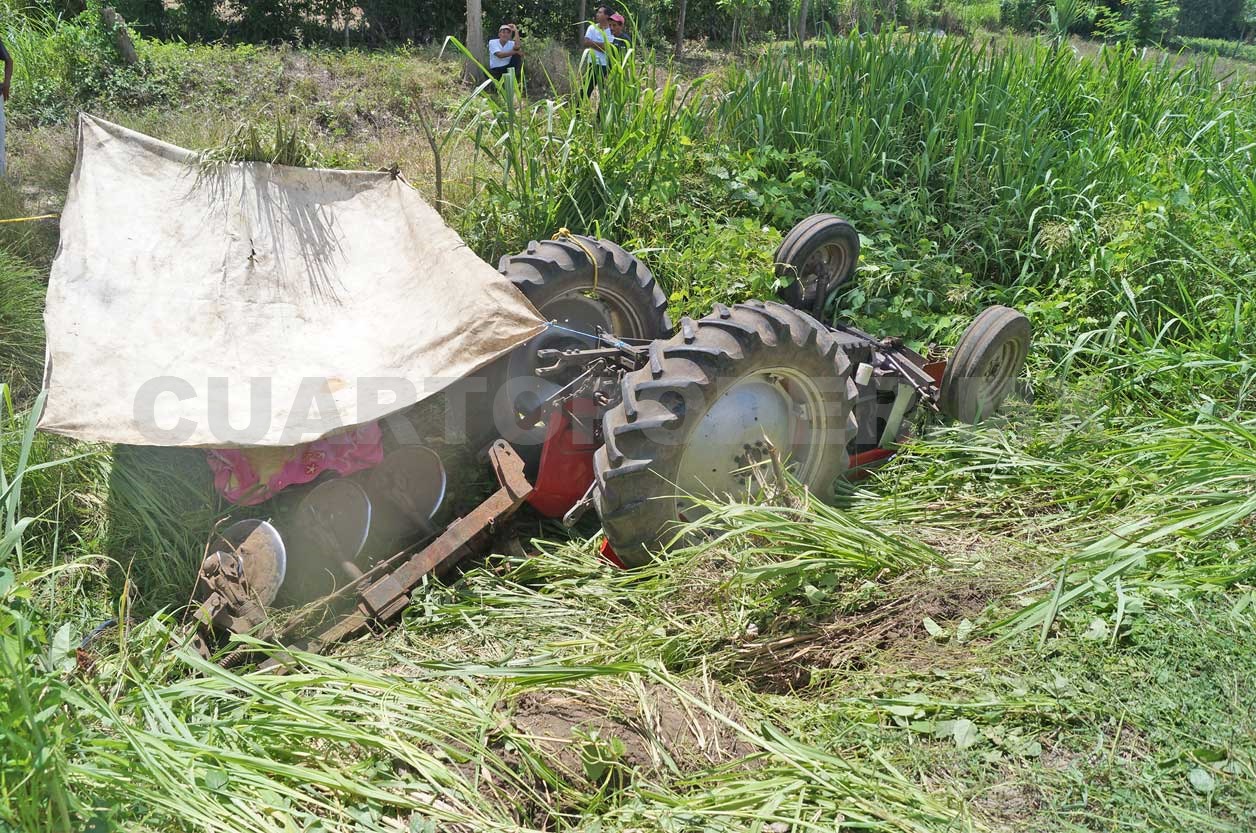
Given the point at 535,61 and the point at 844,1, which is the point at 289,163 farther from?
the point at 844,1

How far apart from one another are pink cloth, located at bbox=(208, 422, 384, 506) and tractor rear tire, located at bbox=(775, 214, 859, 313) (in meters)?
2.23

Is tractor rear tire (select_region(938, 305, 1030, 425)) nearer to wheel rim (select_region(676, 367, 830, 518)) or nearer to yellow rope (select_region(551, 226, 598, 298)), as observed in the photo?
wheel rim (select_region(676, 367, 830, 518))

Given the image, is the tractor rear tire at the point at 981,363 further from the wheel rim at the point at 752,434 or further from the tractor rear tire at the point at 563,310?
the tractor rear tire at the point at 563,310

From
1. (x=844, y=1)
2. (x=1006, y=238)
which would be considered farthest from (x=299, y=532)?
(x=844, y=1)

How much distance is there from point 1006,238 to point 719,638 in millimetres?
3801

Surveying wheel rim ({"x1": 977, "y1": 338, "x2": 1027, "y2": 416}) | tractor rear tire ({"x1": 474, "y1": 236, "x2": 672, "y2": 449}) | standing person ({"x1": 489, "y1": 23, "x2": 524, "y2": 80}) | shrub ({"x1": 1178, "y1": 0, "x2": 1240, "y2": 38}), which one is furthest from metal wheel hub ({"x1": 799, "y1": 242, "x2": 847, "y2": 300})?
shrub ({"x1": 1178, "y1": 0, "x2": 1240, "y2": 38})

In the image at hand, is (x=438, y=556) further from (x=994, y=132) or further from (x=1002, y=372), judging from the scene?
(x=994, y=132)

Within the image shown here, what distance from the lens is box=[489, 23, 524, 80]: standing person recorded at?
9414 mm

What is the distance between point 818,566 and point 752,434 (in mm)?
804

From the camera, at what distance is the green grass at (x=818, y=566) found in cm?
221

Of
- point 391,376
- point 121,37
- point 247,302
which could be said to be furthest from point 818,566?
point 121,37

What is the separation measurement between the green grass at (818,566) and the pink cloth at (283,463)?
416mm

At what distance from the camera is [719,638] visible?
9.96 feet

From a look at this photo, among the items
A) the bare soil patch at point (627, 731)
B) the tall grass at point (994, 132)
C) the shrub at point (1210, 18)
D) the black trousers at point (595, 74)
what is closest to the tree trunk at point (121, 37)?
the black trousers at point (595, 74)
